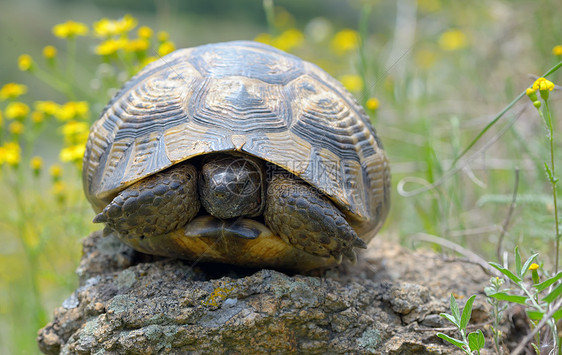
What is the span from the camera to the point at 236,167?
7.00 feet

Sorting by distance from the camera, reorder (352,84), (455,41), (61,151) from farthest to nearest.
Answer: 1. (455,41)
2. (352,84)
3. (61,151)

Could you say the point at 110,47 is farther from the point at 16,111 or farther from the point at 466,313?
the point at 466,313

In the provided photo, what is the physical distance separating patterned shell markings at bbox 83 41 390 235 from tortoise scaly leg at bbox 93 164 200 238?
0.21 ft

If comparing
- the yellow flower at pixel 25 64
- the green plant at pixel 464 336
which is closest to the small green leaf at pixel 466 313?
the green plant at pixel 464 336

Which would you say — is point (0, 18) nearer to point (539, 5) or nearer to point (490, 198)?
point (539, 5)

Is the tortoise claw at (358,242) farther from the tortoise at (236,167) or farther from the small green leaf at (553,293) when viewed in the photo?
the small green leaf at (553,293)

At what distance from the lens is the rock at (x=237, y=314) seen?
194 centimetres

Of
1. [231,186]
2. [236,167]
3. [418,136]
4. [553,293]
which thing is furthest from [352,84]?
[553,293]

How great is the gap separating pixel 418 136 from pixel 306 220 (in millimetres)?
2751

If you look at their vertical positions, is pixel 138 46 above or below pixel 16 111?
above

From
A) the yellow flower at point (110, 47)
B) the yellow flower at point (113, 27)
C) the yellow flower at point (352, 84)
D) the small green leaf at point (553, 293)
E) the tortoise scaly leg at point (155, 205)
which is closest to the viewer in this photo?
the small green leaf at point (553, 293)

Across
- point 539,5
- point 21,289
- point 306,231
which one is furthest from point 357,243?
point 539,5

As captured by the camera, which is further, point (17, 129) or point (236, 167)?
point (17, 129)

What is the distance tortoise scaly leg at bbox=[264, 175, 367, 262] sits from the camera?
6.65ft
